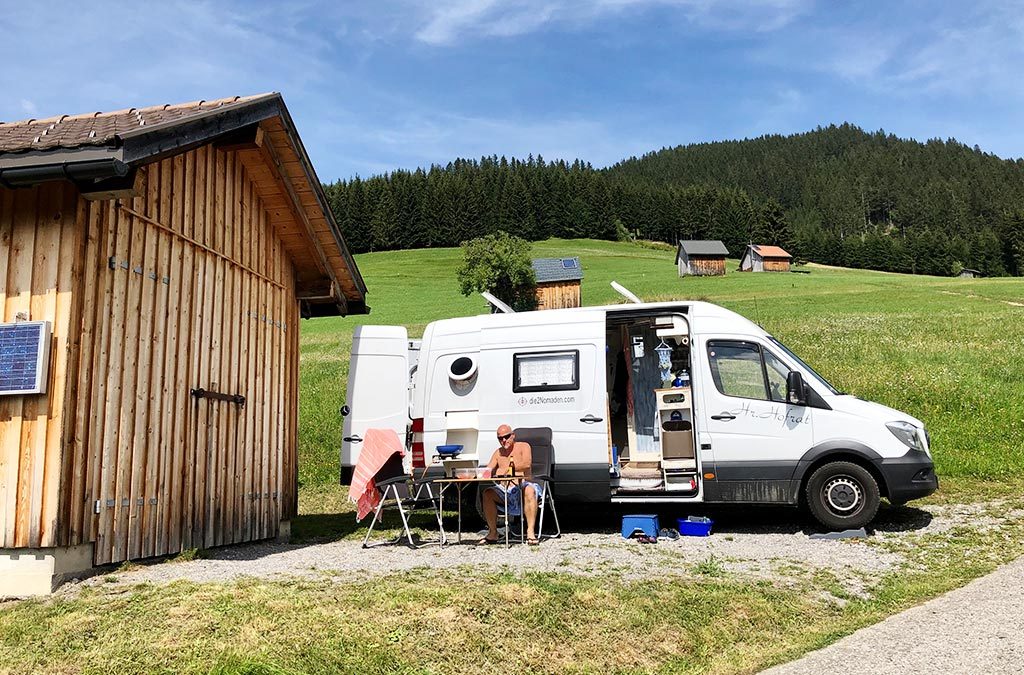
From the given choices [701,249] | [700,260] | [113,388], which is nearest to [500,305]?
[113,388]

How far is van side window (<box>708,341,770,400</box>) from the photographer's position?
10.1m

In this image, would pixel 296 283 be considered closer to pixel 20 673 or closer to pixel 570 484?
pixel 570 484

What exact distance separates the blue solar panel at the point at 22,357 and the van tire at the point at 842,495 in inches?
328

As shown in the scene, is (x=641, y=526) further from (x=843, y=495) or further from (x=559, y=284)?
(x=559, y=284)

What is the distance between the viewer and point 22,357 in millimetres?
Result: 6566

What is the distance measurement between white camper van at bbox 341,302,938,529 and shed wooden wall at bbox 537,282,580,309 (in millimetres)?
45321

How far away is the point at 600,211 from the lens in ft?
362

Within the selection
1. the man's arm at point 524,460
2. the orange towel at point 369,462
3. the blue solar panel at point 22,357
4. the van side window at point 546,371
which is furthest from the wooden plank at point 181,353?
the van side window at point 546,371

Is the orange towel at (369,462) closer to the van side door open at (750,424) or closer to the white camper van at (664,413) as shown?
the white camper van at (664,413)

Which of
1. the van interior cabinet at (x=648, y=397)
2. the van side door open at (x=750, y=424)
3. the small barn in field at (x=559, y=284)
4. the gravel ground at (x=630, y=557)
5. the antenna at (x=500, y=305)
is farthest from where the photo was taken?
the small barn in field at (x=559, y=284)

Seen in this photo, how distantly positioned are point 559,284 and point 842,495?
48.9 metres

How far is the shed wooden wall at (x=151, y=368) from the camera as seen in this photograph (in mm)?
6598

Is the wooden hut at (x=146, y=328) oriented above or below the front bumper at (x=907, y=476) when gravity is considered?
above

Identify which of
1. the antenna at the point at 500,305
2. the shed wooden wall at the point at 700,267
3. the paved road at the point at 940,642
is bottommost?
the paved road at the point at 940,642
